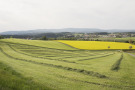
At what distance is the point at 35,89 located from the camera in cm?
612

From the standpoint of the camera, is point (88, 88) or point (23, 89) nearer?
point (23, 89)

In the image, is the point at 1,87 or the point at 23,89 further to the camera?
the point at 23,89

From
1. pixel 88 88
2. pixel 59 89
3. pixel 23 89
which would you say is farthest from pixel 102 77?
pixel 23 89

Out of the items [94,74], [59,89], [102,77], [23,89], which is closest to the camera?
[23,89]

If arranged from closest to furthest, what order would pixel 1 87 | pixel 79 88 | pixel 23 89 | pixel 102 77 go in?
pixel 1 87
pixel 23 89
pixel 79 88
pixel 102 77

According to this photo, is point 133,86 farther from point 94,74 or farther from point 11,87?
point 11,87

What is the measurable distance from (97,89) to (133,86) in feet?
10.6

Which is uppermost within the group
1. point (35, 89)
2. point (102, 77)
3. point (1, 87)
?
point (1, 87)

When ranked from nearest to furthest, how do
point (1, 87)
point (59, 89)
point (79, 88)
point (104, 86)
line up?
1. point (1, 87)
2. point (59, 89)
3. point (79, 88)
4. point (104, 86)

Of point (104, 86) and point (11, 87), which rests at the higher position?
point (11, 87)

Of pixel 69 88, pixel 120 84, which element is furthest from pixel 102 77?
pixel 69 88

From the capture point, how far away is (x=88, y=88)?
25.2 ft

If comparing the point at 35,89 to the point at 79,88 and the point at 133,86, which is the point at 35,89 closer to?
the point at 79,88

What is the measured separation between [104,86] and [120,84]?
1.60 metres
